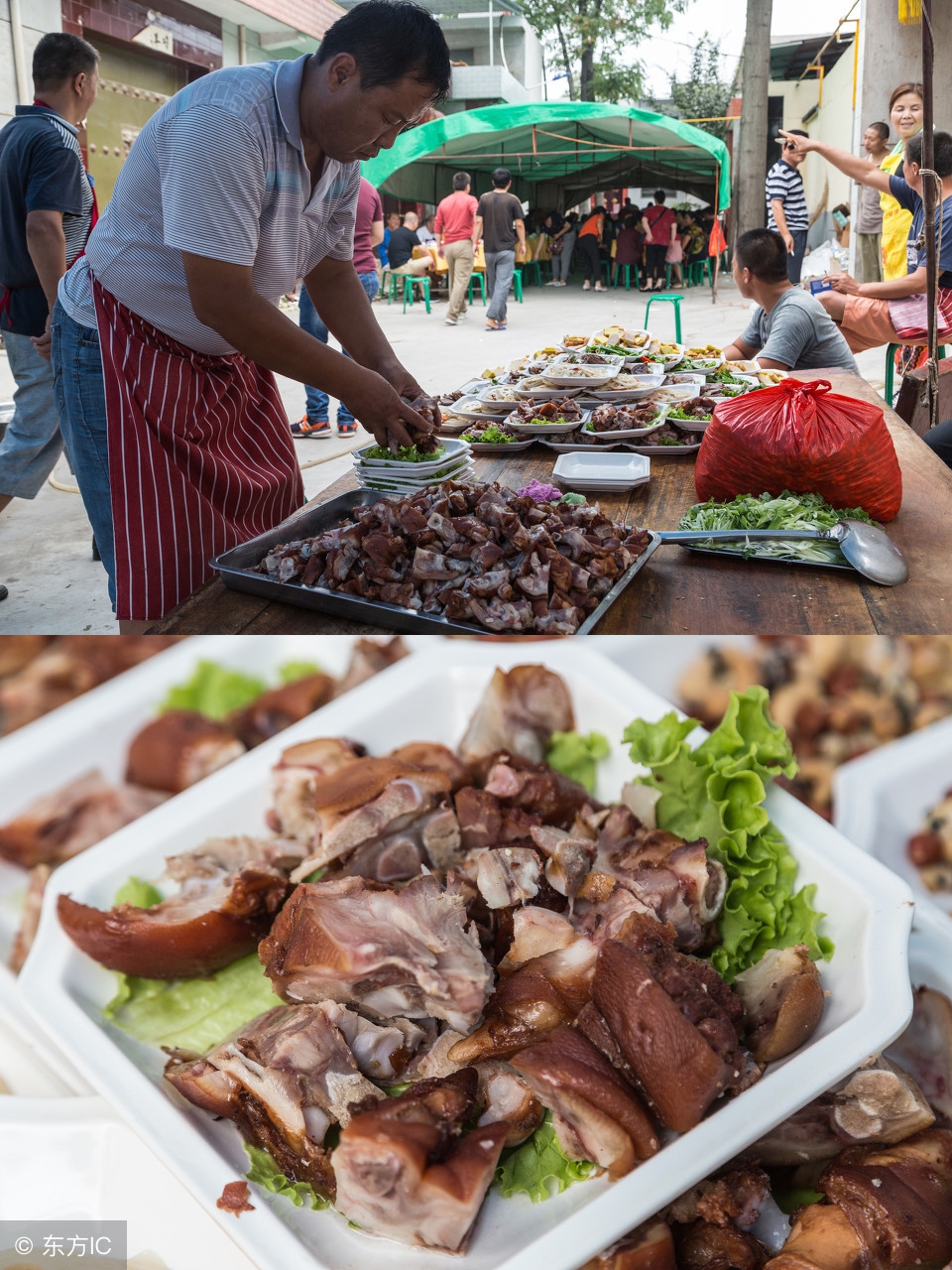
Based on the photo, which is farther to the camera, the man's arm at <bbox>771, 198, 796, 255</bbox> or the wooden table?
the man's arm at <bbox>771, 198, 796, 255</bbox>

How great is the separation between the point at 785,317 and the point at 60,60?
2391 millimetres

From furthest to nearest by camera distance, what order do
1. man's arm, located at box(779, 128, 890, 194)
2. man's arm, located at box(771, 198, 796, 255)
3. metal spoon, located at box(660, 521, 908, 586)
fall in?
1. man's arm, located at box(771, 198, 796, 255)
2. man's arm, located at box(779, 128, 890, 194)
3. metal spoon, located at box(660, 521, 908, 586)

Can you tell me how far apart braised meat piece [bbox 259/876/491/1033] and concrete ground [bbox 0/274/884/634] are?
242 cm

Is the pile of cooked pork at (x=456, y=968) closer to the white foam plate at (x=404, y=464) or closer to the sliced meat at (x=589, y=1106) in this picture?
the sliced meat at (x=589, y=1106)

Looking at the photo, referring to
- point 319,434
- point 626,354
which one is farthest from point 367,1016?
point 319,434

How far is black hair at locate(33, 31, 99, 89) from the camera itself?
1.85 meters

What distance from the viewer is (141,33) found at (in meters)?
1.59

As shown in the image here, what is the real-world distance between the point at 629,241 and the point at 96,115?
21.8 ft

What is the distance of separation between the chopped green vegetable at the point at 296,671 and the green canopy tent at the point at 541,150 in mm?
1361

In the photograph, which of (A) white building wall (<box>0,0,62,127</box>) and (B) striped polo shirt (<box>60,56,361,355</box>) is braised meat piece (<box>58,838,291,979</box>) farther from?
(A) white building wall (<box>0,0,62,127</box>)

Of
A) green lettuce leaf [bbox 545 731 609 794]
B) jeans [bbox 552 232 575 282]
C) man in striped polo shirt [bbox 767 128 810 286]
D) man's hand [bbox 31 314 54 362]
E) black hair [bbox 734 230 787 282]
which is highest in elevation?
jeans [bbox 552 232 575 282]

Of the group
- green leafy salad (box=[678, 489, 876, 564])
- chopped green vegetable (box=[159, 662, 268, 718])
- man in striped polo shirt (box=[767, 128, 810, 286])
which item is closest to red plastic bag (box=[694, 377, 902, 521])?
green leafy salad (box=[678, 489, 876, 564])

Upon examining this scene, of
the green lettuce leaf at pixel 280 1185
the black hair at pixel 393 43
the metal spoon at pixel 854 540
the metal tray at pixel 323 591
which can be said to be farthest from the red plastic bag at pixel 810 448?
the green lettuce leaf at pixel 280 1185

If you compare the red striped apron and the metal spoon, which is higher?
the red striped apron
